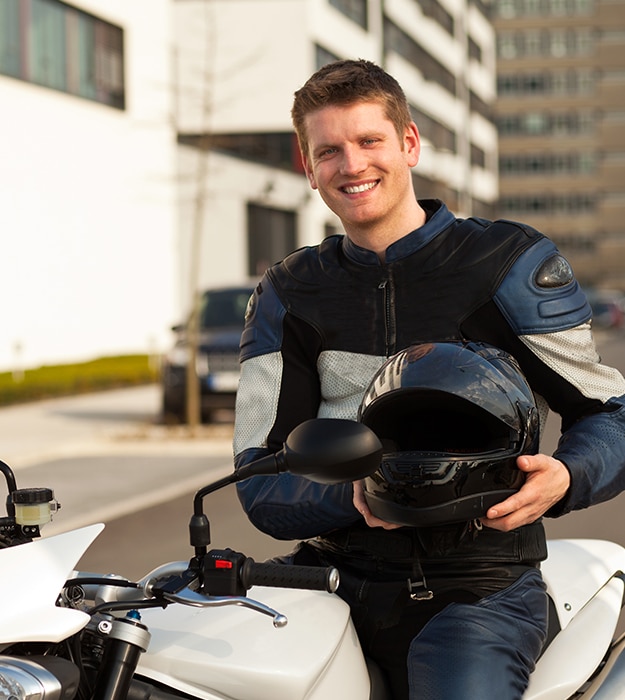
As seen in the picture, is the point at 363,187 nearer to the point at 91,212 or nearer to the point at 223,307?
the point at 223,307

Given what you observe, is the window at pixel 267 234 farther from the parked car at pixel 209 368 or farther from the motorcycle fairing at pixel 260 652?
the motorcycle fairing at pixel 260 652

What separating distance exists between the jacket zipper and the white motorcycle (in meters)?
0.55

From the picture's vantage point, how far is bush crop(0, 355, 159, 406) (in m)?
21.9

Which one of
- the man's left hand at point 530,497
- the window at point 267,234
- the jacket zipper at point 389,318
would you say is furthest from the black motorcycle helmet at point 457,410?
the window at point 267,234

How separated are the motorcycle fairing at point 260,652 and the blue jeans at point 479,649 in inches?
4.6

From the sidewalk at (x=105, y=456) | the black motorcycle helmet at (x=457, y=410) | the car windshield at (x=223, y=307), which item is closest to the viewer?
the black motorcycle helmet at (x=457, y=410)

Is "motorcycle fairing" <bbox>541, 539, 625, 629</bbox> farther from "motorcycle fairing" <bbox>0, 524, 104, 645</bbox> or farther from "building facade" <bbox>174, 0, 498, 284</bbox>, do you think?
"building facade" <bbox>174, 0, 498, 284</bbox>

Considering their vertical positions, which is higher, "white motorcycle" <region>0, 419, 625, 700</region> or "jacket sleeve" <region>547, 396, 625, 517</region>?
"jacket sleeve" <region>547, 396, 625, 517</region>

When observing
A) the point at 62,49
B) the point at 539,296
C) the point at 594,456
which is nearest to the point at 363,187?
the point at 539,296

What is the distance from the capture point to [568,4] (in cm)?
11238

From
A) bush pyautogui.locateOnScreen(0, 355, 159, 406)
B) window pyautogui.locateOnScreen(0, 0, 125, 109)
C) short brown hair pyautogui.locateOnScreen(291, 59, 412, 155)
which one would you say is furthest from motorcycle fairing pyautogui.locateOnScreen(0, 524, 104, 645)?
window pyautogui.locateOnScreen(0, 0, 125, 109)

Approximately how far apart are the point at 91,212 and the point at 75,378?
6.13 meters

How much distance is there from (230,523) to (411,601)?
7.39m

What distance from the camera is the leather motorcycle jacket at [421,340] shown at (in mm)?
2621
